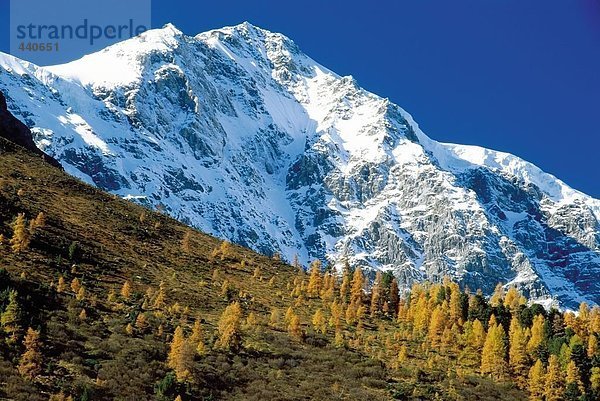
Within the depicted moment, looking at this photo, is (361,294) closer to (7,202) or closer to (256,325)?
(256,325)

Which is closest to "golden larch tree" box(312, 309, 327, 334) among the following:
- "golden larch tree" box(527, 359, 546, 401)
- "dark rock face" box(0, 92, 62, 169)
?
"golden larch tree" box(527, 359, 546, 401)

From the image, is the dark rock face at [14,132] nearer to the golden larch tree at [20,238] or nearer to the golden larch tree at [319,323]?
the golden larch tree at [20,238]

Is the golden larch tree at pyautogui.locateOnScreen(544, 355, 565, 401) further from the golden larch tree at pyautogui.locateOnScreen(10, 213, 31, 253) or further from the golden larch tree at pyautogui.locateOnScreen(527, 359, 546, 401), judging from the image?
the golden larch tree at pyautogui.locateOnScreen(10, 213, 31, 253)

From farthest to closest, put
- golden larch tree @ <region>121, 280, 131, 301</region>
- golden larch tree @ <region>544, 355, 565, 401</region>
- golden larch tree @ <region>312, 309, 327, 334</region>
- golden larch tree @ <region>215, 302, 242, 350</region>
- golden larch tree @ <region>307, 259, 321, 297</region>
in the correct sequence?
1. golden larch tree @ <region>307, 259, 321, 297</region>
2. golden larch tree @ <region>312, 309, 327, 334</region>
3. golden larch tree @ <region>121, 280, 131, 301</region>
4. golden larch tree @ <region>544, 355, 565, 401</region>
5. golden larch tree @ <region>215, 302, 242, 350</region>

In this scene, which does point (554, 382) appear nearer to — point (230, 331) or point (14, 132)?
point (230, 331)

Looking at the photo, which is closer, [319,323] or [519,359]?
[519,359]

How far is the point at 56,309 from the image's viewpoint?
7125 centimetres

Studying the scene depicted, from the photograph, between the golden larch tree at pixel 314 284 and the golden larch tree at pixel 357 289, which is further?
the golden larch tree at pixel 314 284

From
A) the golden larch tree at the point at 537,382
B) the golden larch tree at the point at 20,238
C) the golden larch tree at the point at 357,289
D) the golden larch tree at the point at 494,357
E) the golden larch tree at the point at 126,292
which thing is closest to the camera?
the golden larch tree at the point at 126,292

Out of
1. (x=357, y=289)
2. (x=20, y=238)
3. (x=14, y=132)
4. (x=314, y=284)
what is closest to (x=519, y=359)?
(x=357, y=289)

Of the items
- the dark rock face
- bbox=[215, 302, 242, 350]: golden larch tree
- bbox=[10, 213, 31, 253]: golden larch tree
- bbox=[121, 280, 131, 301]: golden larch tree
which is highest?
the dark rock face

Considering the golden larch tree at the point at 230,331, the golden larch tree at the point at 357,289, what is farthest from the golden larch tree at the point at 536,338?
the golden larch tree at the point at 230,331

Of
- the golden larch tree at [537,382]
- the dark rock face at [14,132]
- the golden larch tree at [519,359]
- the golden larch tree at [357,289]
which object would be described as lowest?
the golden larch tree at [537,382]

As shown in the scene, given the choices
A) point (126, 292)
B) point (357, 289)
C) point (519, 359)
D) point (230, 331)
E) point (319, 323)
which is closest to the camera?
point (230, 331)
